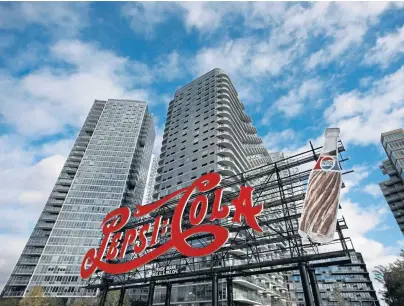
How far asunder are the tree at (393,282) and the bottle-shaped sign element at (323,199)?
119ft

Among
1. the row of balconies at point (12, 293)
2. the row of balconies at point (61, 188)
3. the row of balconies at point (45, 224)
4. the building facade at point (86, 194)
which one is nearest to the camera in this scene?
the row of balconies at point (12, 293)

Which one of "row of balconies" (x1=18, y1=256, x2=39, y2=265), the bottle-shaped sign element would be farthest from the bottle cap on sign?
"row of balconies" (x1=18, y1=256, x2=39, y2=265)

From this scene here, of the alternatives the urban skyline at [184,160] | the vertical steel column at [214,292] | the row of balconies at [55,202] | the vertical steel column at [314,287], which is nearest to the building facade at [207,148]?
the urban skyline at [184,160]

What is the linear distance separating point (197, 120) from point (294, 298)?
231 ft

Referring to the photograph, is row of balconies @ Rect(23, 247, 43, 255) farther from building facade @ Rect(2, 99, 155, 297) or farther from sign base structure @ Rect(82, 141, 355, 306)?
sign base structure @ Rect(82, 141, 355, 306)

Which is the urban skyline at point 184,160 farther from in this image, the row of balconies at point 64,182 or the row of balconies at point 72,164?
the row of balconies at point 72,164

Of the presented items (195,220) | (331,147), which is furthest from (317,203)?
(195,220)

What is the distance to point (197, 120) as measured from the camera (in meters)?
74.7

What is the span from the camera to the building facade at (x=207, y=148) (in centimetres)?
4500

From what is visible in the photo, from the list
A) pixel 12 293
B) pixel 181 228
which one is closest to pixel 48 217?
pixel 12 293

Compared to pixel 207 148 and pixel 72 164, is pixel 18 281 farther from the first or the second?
pixel 207 148

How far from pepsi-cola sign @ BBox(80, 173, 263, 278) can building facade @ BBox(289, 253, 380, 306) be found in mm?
80557

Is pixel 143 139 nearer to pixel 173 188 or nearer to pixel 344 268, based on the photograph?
pixel 173 188

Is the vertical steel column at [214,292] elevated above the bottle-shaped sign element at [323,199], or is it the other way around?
the bottle-shaped sign element at [323,199]
